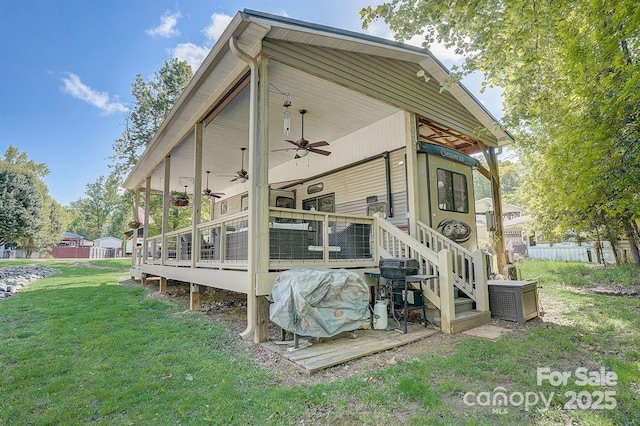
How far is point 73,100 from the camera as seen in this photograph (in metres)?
24.7

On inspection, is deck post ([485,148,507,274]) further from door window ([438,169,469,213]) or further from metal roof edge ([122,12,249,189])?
metal roof edge ([122,12,249,189])

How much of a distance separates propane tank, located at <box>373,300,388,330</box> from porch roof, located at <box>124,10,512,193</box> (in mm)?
3870

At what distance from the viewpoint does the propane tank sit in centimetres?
498

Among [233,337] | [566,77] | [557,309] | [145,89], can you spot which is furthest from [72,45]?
[557,309]

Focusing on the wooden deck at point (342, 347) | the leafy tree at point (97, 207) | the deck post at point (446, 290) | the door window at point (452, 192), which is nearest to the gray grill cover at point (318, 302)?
the wooden deck at point (342, 347)

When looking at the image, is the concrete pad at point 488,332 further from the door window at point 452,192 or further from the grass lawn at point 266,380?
the door window at point 452,192

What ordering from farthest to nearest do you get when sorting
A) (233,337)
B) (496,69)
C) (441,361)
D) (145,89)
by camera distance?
(145,89) < (496,69) < (233,337) < (441,361)

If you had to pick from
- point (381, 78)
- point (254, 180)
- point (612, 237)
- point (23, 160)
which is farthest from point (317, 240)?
point (23, 160)

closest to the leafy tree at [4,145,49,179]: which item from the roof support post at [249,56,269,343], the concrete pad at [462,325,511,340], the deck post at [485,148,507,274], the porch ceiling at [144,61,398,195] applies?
the porch ceiling at [144,61,398,195]

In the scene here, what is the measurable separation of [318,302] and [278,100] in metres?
4.51

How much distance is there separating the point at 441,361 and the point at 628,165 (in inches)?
256

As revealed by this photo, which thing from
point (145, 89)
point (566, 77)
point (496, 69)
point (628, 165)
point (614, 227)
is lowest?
point (614, 227)

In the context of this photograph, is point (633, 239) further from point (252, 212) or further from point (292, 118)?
point (252, 212)

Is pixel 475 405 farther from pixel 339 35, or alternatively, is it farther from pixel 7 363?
pixel 339 35
